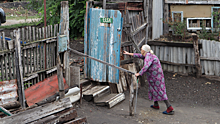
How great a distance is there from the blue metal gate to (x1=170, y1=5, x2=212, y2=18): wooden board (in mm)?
5061

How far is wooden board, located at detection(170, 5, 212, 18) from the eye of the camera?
10914 mm

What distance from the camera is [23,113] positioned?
454 centimetres

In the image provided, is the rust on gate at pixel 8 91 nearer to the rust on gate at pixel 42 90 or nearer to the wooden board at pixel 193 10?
the rust on gate at pixel 42 90

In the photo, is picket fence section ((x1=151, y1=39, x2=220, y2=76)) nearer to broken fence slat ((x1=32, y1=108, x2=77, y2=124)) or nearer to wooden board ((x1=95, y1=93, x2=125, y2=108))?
wooden board ((x1=95, y1=93, x2=125, y2=108))

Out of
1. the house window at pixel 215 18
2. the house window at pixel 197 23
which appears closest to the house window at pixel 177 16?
the house window at pixel 197 23

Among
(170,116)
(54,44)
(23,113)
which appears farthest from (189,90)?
(23,113)

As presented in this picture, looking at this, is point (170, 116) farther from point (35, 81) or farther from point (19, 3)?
point (19, 3)

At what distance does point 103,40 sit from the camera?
7070 mm

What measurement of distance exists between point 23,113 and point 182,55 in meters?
6.54

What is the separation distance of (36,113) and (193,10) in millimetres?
8678

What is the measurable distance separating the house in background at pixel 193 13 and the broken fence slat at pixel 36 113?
7321 mm

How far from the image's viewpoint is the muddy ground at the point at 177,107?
5906mm

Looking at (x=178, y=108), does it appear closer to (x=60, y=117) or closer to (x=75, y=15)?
(x=60, y=117)

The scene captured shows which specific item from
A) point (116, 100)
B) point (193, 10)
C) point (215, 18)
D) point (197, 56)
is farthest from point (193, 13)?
point (116, 100)
